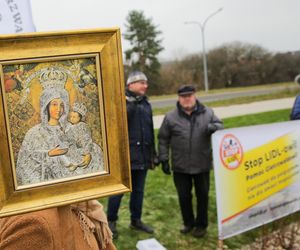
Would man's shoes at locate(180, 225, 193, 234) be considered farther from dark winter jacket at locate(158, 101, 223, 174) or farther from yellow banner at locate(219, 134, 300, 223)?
yellow banner at locate(219, 134, 300, 223)

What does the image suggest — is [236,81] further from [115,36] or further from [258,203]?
[115,36]

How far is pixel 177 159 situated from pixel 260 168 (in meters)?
0.92

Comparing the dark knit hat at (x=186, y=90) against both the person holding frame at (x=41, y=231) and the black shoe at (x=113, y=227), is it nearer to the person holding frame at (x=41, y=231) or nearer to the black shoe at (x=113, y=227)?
the black shoe at (x=113, y=227)

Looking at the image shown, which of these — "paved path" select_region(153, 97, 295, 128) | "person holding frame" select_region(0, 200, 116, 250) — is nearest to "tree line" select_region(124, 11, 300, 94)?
"paved path" select_region(153, 97, 295, 128)

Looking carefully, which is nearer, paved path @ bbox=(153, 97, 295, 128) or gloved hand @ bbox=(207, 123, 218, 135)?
gloved hand @ bbox=(207, 123, 218, 135)

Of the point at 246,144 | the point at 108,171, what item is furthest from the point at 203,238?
the point at 108,171

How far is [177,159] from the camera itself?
4449 millimetres

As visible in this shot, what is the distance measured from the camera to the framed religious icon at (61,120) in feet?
3.77

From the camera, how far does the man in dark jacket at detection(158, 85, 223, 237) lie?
4.35 meters

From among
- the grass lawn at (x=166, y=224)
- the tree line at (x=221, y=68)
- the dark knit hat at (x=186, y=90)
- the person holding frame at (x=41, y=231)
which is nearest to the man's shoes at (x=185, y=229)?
the grass lawn at (x=166, y=224)

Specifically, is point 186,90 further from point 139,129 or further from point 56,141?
point 56,141

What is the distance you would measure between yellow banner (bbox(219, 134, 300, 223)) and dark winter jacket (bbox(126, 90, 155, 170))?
1.06 meters

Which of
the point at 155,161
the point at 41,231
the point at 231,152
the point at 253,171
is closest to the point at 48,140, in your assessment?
the point at 41,231

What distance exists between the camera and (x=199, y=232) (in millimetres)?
4531
